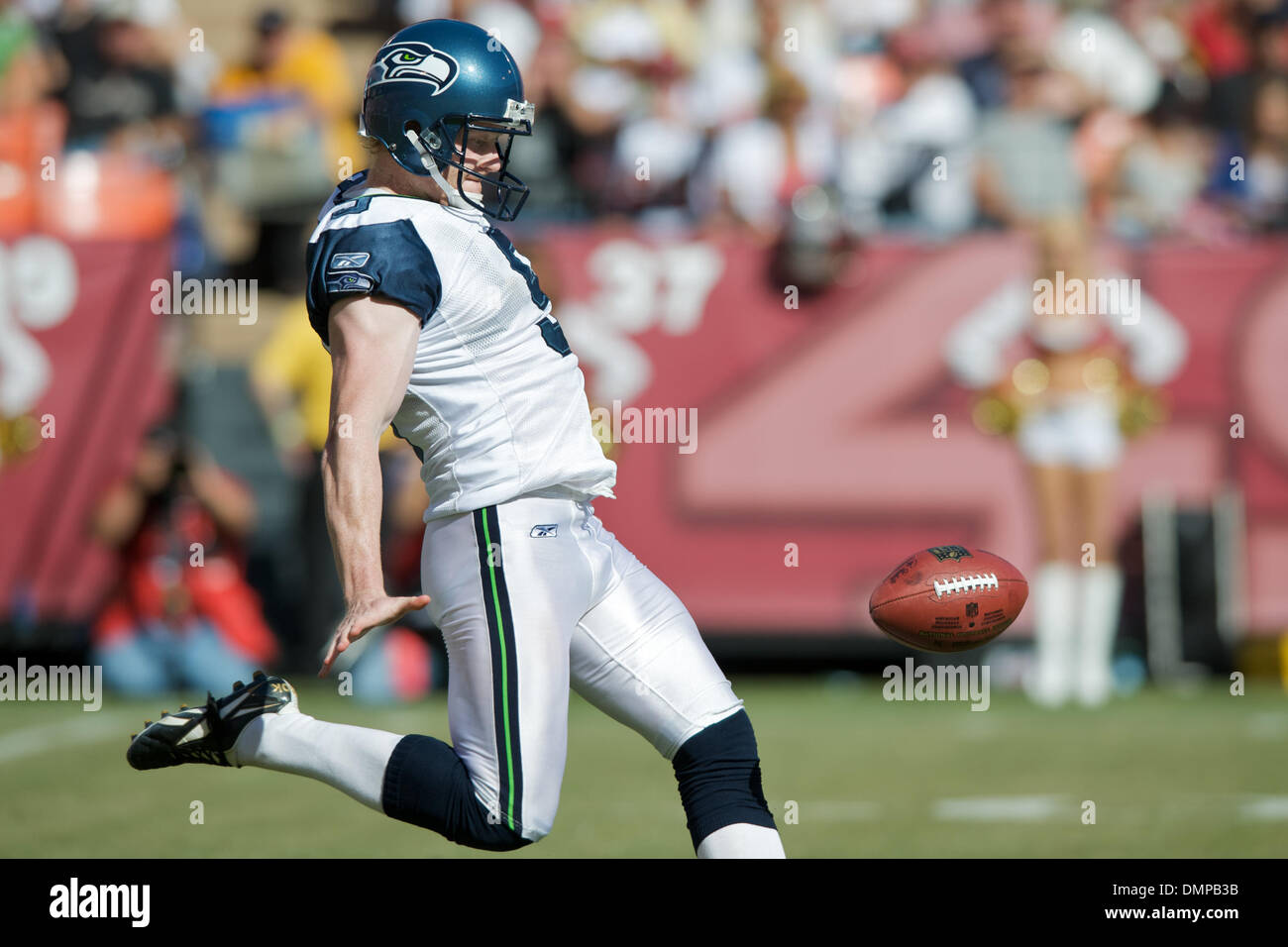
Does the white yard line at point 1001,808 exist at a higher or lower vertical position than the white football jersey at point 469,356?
lower

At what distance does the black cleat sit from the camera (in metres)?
3.93

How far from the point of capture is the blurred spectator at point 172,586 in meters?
8.60

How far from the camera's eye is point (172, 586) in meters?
8.63

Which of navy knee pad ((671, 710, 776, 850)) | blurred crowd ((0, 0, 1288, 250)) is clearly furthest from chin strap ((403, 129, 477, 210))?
blurred crowd ((0, 0, 1288, 250))

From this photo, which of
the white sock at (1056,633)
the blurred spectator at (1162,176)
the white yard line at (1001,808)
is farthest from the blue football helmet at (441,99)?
the blurred spectator at (1162,176)

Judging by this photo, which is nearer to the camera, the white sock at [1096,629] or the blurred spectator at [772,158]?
the white sock at [1096,629]

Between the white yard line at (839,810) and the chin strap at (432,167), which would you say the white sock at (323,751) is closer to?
the chin strap at (432,167)

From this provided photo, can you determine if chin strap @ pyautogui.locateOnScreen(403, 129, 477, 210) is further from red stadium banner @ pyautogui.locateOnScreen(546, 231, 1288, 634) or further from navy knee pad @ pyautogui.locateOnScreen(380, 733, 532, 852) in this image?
red stadium banner @ pyautogui.locateOnScreen(546, 231, 1288, 634)

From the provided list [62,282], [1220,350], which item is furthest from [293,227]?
[1220,350]

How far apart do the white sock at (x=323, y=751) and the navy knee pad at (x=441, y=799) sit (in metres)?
0.04

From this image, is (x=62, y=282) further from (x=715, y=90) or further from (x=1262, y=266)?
(x=1262, y=266)

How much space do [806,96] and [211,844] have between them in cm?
640

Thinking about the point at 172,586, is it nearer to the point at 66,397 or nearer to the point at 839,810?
the point at 66,397

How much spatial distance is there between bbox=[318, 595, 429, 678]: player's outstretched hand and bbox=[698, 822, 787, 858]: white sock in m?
0.82
